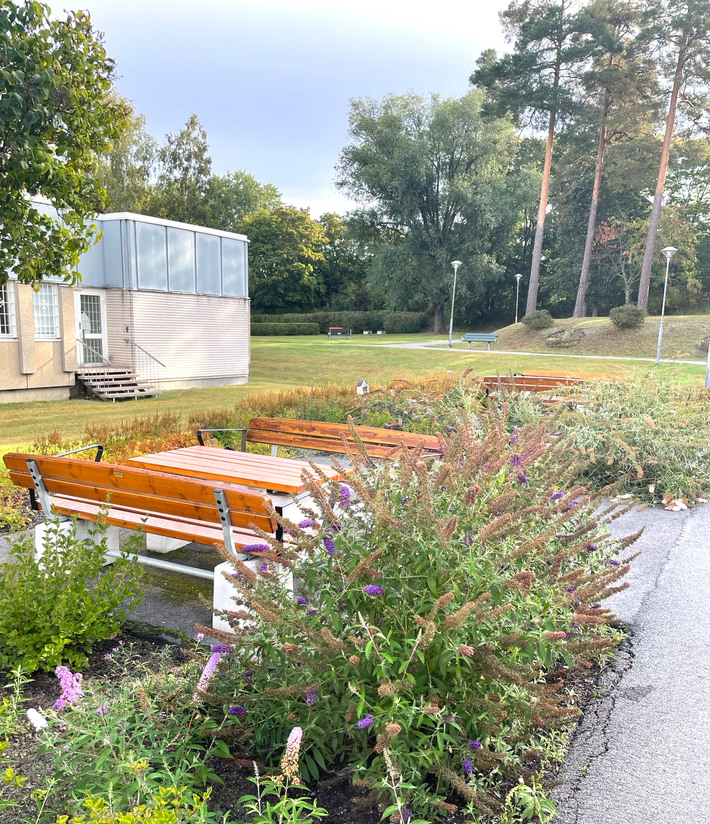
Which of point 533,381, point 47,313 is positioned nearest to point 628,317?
point 533,381

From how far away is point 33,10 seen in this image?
17.4ft

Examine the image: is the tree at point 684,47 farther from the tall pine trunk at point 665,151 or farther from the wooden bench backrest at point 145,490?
the wooden bench backrest at point 145,490

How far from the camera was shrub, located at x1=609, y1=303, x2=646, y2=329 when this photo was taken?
96.8ft

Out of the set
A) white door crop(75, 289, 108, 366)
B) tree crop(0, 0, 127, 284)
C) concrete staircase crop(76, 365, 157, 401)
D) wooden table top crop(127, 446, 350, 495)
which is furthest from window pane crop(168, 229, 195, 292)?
wooden table top crop(127, 446, 350, 495)

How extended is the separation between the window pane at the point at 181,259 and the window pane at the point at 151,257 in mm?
282

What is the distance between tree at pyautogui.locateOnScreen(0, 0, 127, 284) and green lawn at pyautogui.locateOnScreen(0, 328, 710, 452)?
16.5 ft

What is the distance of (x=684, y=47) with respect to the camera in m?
28.8

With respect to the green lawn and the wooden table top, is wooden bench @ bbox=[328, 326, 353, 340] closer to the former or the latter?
the green lawn

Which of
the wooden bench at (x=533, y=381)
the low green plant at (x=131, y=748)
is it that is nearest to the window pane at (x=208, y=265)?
the wooden bench at (x=533, y=381)

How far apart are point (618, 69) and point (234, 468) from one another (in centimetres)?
3195

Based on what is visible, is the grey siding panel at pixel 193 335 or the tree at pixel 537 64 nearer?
the grey siding panel at pixel 193 335

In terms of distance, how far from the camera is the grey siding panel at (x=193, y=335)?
739 inches

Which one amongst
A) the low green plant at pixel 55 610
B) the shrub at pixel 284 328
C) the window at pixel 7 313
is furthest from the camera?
the shrub at pixel 284 328

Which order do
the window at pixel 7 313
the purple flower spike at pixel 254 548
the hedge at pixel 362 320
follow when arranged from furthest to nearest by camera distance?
the hedge at pixel 362 320 < the window at pixel 7 313 < the purple flower spike at pixel 254 548
